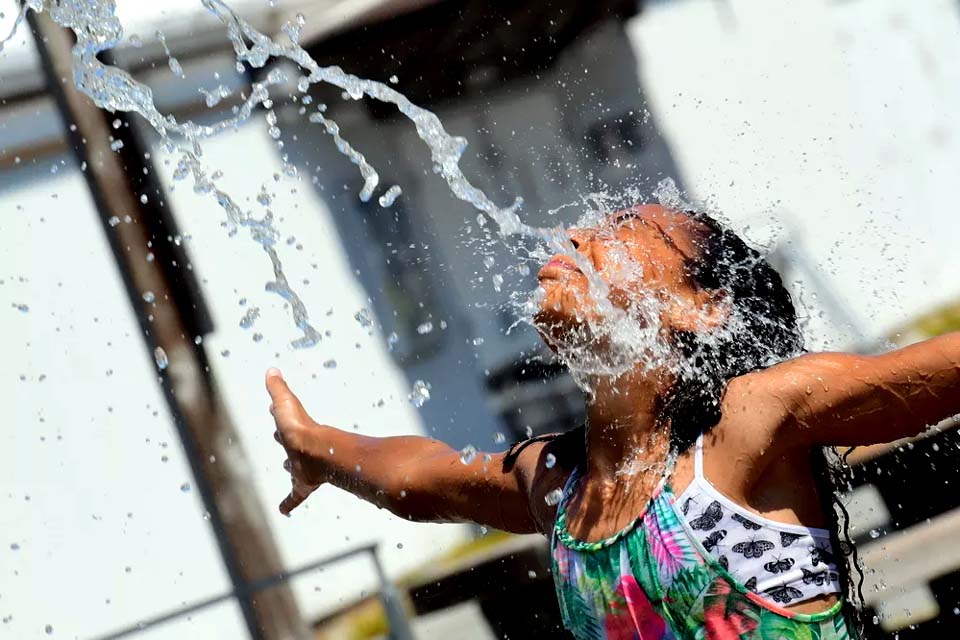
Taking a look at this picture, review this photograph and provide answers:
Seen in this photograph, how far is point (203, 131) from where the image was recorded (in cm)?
484

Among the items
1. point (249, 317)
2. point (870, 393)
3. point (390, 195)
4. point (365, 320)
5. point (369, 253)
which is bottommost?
point (870, 393)

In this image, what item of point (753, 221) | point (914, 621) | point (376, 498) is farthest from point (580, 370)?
point (753, 221)

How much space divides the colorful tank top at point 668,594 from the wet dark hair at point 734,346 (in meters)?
0.10

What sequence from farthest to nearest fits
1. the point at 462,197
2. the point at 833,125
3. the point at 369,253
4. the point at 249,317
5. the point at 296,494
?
the point at 369,253
the point at 833,125
the point at 249,317
the point at 462,197
the point at 296,494

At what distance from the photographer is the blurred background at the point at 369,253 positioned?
437 centimetres

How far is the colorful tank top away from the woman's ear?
0.23 metres

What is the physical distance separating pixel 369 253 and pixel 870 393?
3763 millimetres

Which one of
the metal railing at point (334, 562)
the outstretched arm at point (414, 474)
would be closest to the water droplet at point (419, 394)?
the outstretched arm at point (414, 474)

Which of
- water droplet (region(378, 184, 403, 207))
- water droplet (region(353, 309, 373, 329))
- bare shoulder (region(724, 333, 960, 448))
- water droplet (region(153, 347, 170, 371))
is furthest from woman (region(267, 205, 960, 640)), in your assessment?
water droplet (region(353, 309, 373, 329))

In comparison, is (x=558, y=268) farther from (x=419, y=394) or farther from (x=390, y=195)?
(x=390, y=195)

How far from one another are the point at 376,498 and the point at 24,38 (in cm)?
347

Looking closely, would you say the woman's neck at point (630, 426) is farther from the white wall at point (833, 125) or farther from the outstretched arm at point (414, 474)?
the white wall at point (833, 125)

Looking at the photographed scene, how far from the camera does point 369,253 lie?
5145 mm

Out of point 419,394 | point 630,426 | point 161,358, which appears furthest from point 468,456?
point 161,358
